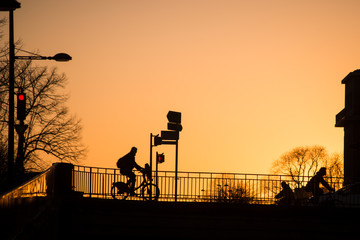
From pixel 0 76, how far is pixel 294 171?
2780 inches

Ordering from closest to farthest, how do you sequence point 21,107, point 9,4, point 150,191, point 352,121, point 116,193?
point 9,4 < point 21,107 < point 116,193 < point 150,191 < point 352,121

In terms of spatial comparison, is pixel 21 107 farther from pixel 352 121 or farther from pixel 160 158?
pixel 352 121

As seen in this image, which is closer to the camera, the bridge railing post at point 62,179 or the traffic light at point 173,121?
the bridge railing post at point 62,179

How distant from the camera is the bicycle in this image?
24.3 metres

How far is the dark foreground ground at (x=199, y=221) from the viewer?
1762 centimetres

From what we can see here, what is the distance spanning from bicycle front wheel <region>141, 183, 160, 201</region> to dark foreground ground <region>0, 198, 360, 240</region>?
17.3 ft

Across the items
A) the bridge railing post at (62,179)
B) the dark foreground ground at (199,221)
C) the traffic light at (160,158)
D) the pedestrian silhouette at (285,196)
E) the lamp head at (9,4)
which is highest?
the lamp head at (9,4)

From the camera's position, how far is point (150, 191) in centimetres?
2495

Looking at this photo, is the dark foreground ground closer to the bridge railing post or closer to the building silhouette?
the bridge railing post

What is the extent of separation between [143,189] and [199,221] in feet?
22.1

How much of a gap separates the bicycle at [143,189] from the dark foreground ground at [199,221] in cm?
484

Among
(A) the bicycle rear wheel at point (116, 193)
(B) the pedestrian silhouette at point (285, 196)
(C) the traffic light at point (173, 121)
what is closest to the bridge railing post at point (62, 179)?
(A) the bicycle rear wheel at point (116, 193)

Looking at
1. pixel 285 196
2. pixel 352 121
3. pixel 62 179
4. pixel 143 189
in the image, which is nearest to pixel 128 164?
pixel 143 189

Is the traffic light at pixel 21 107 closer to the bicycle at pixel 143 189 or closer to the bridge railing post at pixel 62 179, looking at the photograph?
the bicycle at pixel 143 189
